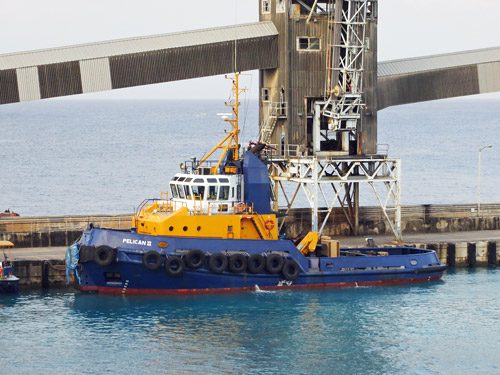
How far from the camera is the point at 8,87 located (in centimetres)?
4403

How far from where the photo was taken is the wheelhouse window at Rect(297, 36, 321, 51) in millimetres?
46906

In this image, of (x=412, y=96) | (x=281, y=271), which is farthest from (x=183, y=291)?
(x=412, y=96)

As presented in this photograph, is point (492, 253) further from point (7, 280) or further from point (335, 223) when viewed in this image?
point (7, 280)

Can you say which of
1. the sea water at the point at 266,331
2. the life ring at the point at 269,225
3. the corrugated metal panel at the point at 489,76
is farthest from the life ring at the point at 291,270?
the corrugated metal panel at the point at 489,76

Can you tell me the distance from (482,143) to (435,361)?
112m

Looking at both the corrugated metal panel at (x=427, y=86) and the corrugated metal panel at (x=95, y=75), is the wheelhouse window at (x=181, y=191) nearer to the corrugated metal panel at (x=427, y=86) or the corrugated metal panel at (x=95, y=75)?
the corrugated metal panel at (x=95, y=75)

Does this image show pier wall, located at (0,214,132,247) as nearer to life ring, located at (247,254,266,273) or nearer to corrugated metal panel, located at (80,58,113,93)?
corrugated metal panel, located at (80,58,113,93)

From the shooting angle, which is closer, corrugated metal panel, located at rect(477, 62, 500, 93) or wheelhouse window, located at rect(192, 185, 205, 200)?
wheelhouse window, located at rect(192, 185, 205, 200)

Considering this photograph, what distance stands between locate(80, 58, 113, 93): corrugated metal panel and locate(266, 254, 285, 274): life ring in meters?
10.5

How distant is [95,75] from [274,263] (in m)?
11.3

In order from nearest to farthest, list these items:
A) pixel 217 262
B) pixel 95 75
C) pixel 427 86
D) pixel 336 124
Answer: pixel 217 262 → pixel 95 75 → pixel 336 124 → pixel 427 86

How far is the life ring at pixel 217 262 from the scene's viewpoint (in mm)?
39875

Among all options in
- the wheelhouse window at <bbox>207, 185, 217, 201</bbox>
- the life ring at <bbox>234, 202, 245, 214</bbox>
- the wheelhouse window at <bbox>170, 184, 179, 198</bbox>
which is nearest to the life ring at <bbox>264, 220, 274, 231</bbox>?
the life ring at <bbox>234, 202, 245, 214</bbox>

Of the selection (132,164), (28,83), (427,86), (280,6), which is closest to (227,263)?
(28,83)
